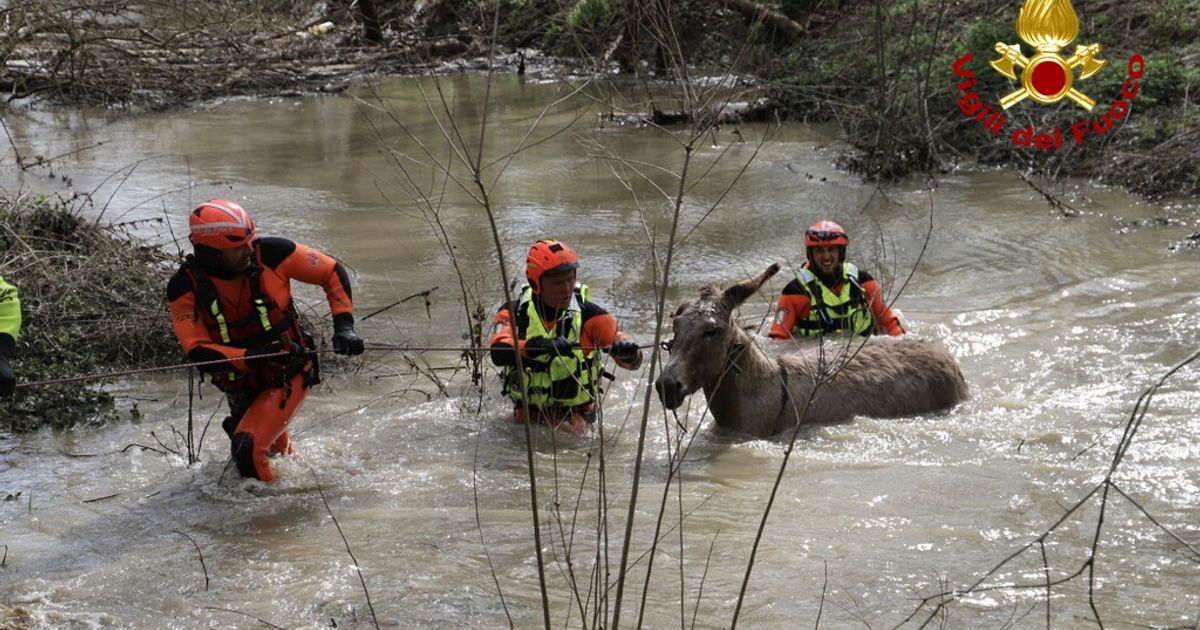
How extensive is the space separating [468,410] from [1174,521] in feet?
15.1

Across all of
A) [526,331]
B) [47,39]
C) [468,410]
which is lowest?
[468,410]

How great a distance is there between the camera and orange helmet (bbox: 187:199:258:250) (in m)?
6.61

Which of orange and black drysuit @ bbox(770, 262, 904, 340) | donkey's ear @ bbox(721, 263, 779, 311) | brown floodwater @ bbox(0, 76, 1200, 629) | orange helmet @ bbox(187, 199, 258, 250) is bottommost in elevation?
brown floodwater @ bbox(0, 76, 1200, 629)

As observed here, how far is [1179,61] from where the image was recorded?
626 inches

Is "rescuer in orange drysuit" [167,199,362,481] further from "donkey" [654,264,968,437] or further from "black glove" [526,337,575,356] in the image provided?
"donkey" [654,264,968,437]

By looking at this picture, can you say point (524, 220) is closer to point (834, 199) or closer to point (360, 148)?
point (834, 199)

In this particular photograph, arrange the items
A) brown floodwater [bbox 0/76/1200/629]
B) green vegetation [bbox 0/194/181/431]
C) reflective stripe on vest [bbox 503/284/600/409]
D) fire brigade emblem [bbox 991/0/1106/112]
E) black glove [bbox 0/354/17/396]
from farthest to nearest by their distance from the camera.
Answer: fire brigade emblem [bbox 991/0/1106/112], green vegetation [bbox 0/194/181/431], reflective stripe on vest [bbox 503/284/600/409], black glove [bbox 0/354/17/396], brown floodwater [bbox 0/76/1200/629]

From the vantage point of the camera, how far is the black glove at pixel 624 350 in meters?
7.34

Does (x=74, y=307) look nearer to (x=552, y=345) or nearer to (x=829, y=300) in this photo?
(x=552, y=345)

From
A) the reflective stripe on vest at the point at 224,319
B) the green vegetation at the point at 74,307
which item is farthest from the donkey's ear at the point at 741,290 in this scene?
the green vegetation at the point at 74,307

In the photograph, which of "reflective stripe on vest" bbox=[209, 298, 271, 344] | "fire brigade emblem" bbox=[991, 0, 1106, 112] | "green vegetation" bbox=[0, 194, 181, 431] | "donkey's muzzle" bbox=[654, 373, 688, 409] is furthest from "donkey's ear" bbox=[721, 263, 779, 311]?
"fire brigade emblem" bbox=[991, 0, 1106, 112]

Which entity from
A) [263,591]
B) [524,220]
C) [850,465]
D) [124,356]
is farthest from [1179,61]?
[263,591]

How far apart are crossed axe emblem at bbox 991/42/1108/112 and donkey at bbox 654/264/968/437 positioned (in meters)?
7.25

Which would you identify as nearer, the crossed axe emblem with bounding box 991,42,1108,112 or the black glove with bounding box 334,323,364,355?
the black glove with bounding box 334,323,364,355
